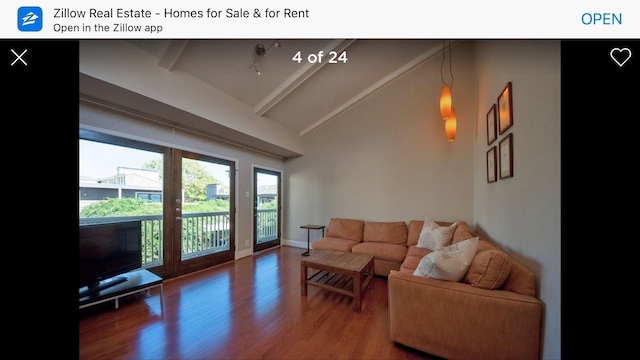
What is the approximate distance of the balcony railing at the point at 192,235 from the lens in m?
2.54

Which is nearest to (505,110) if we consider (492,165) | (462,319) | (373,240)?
(492,165)

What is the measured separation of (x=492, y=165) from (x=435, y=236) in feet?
3.65

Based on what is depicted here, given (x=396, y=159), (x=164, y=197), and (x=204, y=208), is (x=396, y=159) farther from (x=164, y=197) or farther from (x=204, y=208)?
(x=164, y=197)

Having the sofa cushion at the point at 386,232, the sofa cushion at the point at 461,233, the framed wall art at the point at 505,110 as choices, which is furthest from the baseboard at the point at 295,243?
the framed wall art at the point at 505,110

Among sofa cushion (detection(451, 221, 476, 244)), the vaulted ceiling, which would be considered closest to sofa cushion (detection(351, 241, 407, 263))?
sofa cushion (detection(451, 221, 476, 244))

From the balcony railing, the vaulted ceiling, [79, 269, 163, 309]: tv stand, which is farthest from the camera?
the balcony railing

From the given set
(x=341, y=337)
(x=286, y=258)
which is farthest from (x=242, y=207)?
(x=341, y=337)

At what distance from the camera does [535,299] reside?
1076 mm

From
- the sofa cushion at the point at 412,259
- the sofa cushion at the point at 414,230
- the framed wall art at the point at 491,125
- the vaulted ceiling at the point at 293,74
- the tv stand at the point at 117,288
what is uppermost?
the vaulted ceiling at the point at 293,74

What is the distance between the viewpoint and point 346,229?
355 cm

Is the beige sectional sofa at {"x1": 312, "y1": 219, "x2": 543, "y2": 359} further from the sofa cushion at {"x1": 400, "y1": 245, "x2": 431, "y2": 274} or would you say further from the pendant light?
the pendant light

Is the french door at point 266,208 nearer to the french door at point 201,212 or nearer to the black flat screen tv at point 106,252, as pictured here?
the french door at point 201,212
